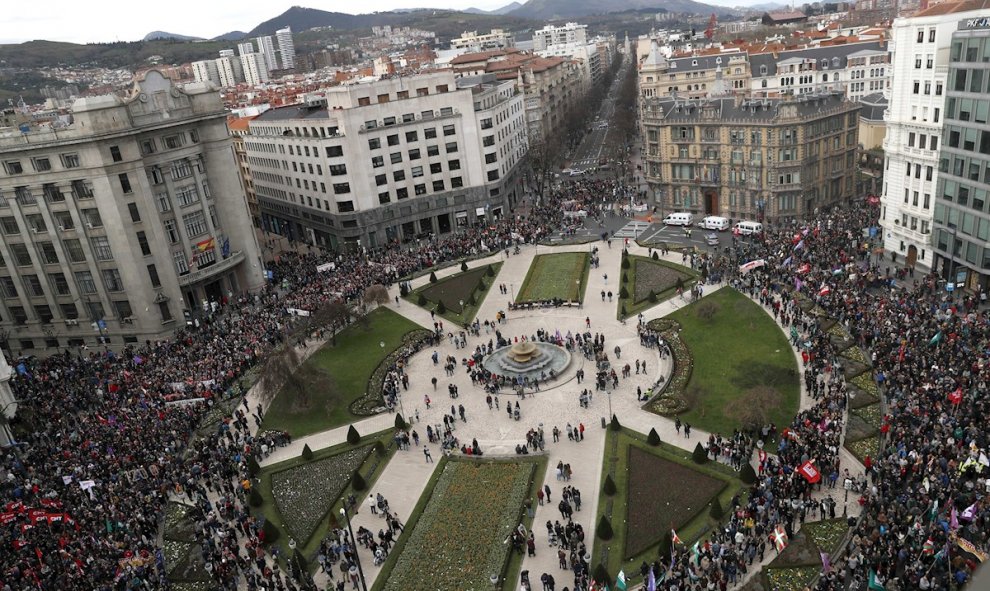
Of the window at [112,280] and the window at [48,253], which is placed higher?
the window at [48,253]

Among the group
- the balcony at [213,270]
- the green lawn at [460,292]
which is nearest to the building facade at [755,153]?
the green lawn at [460,292]

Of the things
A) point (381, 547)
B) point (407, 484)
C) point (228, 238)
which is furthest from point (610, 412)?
point (228, 238)

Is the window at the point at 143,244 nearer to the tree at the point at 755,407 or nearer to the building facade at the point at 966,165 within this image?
the tree at the point at 755,407

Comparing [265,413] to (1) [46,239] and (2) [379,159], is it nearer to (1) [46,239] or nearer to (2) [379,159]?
(1) [46,239]

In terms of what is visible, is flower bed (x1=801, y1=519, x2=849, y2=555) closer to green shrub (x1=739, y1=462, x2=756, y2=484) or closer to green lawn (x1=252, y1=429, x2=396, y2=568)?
green shrub (x1=739, y1=462, x2=756, y2=484)

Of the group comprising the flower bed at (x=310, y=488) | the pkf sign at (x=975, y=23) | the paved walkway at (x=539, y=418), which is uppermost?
the pkf sign at (x=975, y=23)

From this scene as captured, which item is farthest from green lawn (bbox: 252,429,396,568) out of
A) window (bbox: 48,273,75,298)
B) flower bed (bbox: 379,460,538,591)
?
window (bbox: 48,273,75,298)

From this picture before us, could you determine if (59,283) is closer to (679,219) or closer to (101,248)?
(101,248)
